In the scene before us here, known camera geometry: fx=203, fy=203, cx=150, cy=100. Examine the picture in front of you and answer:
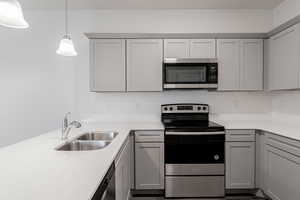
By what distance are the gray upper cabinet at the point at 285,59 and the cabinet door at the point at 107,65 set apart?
2.04 meters

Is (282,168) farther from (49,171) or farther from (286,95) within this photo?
(49,171)

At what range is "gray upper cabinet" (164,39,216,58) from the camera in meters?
2.88

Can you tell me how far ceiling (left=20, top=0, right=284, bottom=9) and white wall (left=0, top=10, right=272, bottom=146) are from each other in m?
0.09

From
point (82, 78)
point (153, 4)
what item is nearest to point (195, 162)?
point (82, 78)

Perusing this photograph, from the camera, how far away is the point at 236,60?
289 centimetres

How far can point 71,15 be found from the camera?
3186 mm

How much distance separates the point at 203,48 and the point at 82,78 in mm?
1895

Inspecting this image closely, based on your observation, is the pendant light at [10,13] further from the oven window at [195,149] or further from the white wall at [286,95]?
the white wall at [286,95]

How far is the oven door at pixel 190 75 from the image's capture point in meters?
2.82

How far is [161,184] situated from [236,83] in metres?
1.73

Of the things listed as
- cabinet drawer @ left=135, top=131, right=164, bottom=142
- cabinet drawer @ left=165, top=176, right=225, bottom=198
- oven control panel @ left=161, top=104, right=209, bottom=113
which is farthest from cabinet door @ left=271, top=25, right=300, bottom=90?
cabinet drawer @ left=135, top=131, right=164, bottom=142

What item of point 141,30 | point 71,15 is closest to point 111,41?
point 141,30

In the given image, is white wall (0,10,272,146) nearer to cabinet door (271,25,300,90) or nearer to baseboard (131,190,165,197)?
cabinet door (271,25,300,90)

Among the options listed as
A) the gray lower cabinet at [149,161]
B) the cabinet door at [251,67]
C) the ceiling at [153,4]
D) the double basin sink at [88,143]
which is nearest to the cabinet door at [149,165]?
the gray lower cabinet at [149,161]
